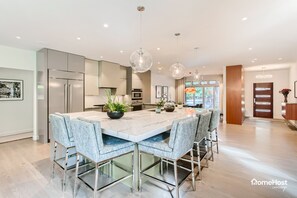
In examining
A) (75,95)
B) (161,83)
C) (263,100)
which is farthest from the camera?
(161,83)

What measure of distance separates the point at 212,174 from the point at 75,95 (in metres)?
4.47

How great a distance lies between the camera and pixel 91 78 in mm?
5895

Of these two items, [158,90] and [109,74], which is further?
[158,90]

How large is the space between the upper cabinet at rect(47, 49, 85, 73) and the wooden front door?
9353 millimetres

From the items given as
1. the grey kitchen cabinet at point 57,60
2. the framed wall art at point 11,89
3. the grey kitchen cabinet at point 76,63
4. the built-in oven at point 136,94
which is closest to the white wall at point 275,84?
the built-in oven at point 136,94

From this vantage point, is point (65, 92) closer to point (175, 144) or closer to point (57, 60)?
point (57, 60)

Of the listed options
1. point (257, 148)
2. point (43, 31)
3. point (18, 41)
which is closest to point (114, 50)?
point (43, 31)

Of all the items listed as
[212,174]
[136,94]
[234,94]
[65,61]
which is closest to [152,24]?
[212,174]

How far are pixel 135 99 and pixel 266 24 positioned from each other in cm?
565

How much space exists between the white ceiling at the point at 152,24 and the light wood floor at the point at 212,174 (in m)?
2.69

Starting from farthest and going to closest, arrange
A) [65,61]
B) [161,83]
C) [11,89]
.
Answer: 1. [161,83]
2. [11,89]
3. [65,61]

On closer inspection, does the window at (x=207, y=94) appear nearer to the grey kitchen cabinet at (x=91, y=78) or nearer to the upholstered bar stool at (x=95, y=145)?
the grey kitchen cabinet at (x=91, y=78)

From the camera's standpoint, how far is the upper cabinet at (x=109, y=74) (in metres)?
6.12

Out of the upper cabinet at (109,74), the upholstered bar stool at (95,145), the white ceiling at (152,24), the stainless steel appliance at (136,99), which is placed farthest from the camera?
the stainless steel appliance at (136,99)
